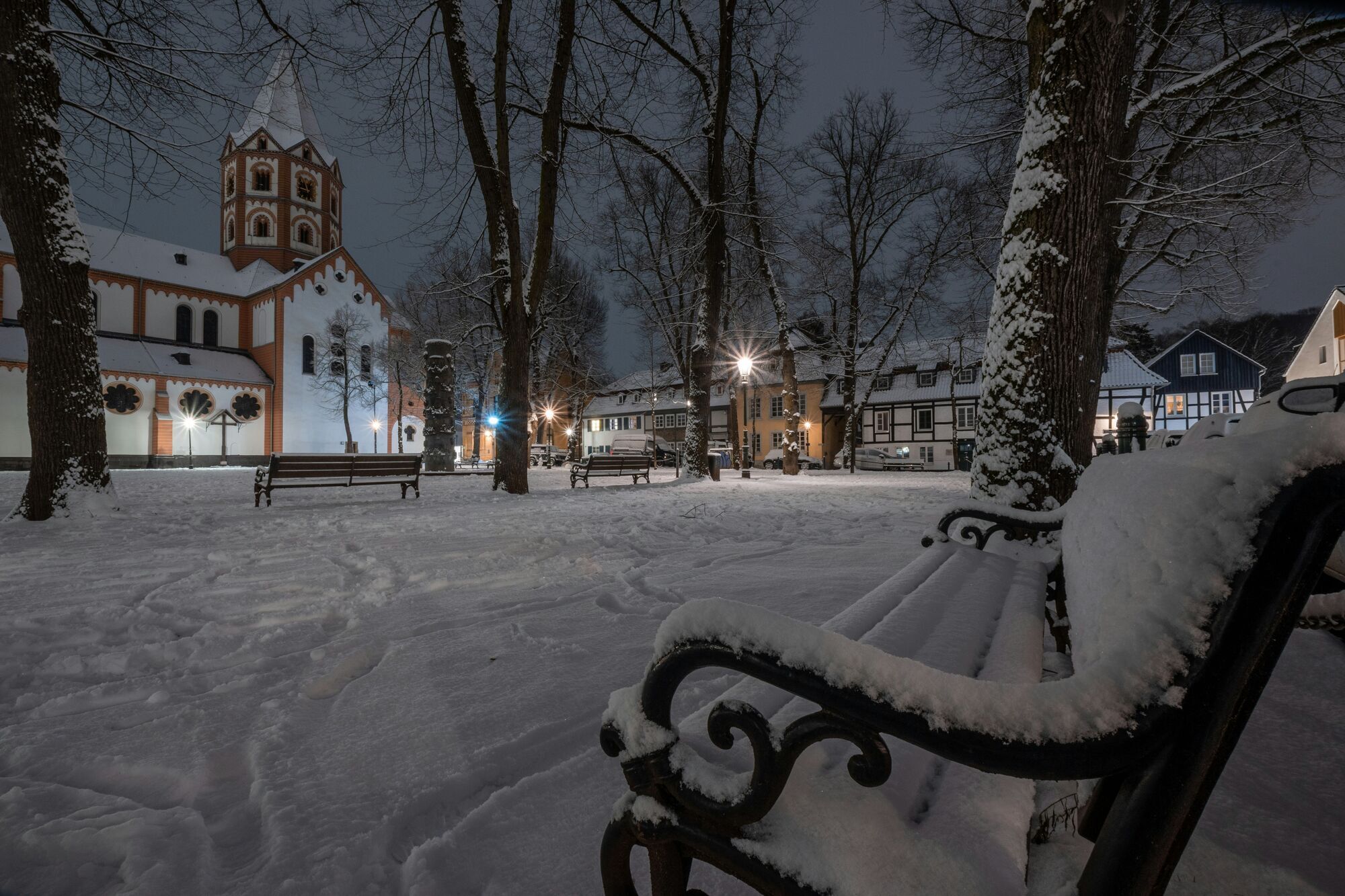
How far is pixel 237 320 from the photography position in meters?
38.9

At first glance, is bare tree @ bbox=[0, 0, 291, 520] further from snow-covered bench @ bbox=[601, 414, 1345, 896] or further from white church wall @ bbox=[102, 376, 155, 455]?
white church wall @ bbox=[102, 376, 155, 455]

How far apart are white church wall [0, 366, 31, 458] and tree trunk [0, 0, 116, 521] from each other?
30384 millimetres

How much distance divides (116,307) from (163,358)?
4.70 metres

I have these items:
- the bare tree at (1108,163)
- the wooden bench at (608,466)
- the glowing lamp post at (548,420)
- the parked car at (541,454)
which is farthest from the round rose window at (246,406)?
the bare tree at (1108,163)

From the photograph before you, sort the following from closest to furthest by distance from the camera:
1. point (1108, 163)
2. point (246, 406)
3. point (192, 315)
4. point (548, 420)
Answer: point (1108, 163), point (548, 420), point (246, 406), point (192, 315)

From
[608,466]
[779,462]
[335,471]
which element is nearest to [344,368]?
[779,462]

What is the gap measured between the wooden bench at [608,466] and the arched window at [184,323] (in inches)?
1457

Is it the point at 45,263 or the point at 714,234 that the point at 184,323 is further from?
the point at 45,263

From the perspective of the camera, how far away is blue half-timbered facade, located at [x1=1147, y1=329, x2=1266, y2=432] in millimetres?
32500

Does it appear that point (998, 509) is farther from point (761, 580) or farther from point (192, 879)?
point (192, 879)

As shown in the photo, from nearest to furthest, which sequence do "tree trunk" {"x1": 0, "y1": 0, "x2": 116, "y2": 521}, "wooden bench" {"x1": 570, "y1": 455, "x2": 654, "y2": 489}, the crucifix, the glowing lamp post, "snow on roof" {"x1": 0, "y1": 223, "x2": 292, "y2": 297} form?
"tree trunk" {"x1": 0, "y1": 0, "x2": 116, "y2": 521} → "wooden bench" {"x1": 570, "y1": 455, "x2": 654, "y2": 489} → the glowing lamp post → the crucifix → "snow on roof" {"x1": 0, "y1": 223, "x2": 292, "y2": 297}

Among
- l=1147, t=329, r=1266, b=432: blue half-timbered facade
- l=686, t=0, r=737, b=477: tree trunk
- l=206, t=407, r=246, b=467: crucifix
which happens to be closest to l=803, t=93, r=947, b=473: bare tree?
l=686, t=0, r=737, b=477: tree trunk

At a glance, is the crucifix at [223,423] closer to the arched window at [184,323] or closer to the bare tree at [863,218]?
the arched window at [184,323]

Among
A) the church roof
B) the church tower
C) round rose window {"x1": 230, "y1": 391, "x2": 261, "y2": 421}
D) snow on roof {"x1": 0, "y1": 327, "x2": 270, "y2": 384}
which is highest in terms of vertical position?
the church roof
